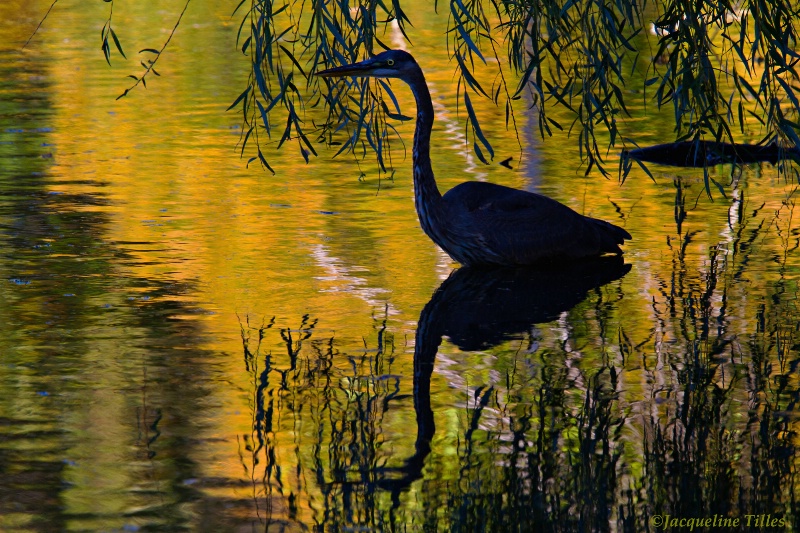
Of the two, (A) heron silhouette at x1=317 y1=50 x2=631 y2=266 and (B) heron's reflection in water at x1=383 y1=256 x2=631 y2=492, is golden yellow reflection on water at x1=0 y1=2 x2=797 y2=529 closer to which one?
(B) heron's reflection in water at x1=383 y1=256 x2=631 y2=492

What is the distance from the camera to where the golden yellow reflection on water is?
19.5ft

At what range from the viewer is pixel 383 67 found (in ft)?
28.7

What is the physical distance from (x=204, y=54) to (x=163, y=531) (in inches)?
651

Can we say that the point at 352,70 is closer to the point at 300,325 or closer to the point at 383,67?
the point at 383,67

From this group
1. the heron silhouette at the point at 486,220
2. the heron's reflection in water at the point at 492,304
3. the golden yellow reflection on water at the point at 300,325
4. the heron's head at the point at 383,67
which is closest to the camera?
the golden yellow reflection on water at the point at 300,325

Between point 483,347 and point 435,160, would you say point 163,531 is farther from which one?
point 435,160

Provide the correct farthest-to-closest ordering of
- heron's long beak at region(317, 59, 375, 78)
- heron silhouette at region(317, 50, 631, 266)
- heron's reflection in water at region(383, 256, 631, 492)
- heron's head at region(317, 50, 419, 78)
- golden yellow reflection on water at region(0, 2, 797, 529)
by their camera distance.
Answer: heron silhouette at region(317, 50, 631, 266) → heron's head at region(317, 50, 419, 78) → heron's long beak at region(317, 59, 375, 78) → heron's reflection in water at region(383, 256, 631, 492) → golden yellow reflection on water at region(0, 2, 797, 529)

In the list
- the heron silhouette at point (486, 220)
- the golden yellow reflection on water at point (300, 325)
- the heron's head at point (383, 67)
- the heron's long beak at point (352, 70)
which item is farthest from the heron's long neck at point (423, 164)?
the heron's long beak at point (352, 70)

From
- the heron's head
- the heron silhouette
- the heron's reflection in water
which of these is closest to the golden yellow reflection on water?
the heron's reflection in water

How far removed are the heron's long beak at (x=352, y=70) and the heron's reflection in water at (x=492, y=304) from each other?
5.03 feet

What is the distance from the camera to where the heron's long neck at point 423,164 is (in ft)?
30.0

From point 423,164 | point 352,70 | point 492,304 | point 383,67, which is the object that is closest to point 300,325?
point 492,304

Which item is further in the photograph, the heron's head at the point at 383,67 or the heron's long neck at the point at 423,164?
the heron's long neck at the point at 423,164

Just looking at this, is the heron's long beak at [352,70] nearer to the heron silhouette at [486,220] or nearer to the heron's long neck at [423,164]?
the heron silhouette at [486,220]
